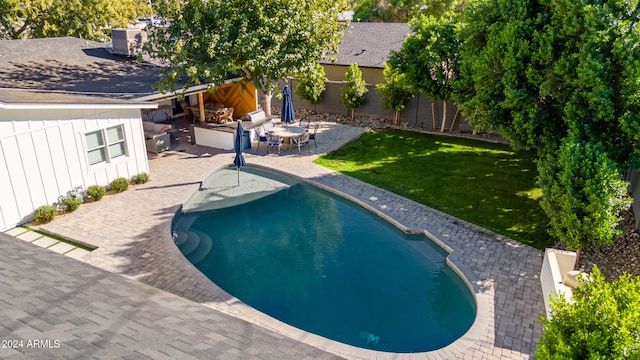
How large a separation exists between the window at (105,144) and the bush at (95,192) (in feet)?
3.26

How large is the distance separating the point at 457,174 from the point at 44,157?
1517 centimetres

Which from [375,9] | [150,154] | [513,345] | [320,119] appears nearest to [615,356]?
[513,345]

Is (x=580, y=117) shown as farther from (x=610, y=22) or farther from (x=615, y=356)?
(x=615, y=356)

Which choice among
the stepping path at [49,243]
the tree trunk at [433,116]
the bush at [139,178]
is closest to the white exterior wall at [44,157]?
the stepping path at [49,243]

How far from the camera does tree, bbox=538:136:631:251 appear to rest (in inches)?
407

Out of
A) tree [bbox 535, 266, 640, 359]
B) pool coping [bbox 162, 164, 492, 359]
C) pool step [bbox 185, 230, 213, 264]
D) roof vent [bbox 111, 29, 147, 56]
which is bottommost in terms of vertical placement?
pool step [bbox 185, 230, 213, 264]

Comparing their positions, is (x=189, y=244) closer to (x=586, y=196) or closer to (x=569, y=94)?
(x=586, y=196)

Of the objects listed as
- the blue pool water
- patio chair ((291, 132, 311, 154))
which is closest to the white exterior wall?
the blue pool water

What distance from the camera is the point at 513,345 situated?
9422 millimetres

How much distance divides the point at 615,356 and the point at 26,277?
7746 mm

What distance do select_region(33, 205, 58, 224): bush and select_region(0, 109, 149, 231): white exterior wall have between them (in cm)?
32

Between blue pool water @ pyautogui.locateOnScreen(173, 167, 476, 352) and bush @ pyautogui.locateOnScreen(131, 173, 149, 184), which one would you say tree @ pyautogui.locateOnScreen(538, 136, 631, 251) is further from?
bush @ pyautogui.locateOnScreen(131, 173, 149, 184)

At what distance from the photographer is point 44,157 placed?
1459cm

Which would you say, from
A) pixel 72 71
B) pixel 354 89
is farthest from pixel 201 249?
pixel 354 89
